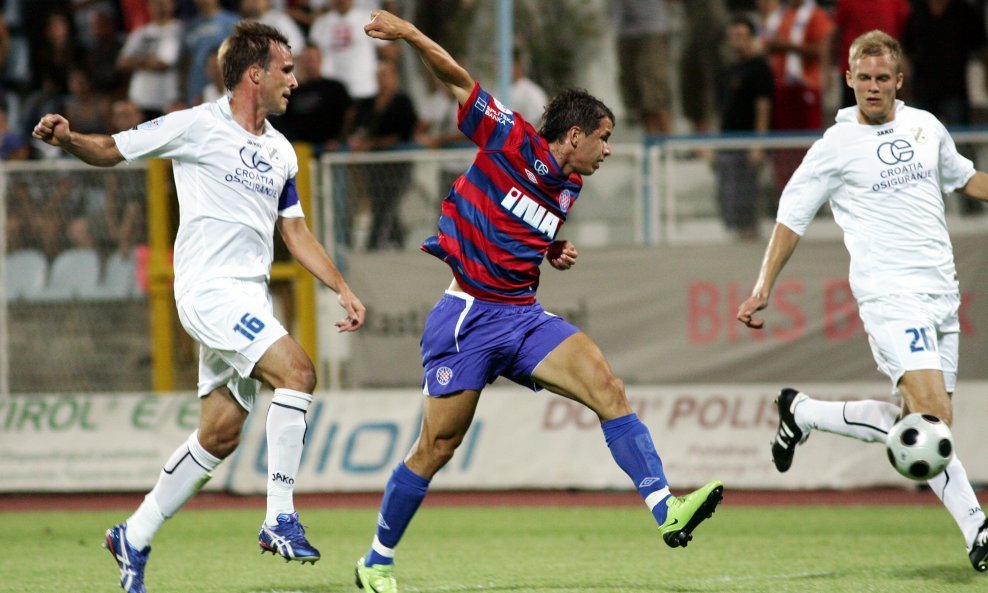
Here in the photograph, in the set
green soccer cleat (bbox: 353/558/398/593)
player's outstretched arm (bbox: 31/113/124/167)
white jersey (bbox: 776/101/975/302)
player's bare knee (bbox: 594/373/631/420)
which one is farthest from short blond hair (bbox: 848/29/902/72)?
player's outstretched arm (bbox: 31/113/124/167)

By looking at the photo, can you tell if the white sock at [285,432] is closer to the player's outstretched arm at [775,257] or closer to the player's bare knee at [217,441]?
the player's bare knee at [217,441]

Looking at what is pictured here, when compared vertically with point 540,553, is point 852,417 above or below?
above

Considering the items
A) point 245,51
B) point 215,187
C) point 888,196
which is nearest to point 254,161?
point 215,187

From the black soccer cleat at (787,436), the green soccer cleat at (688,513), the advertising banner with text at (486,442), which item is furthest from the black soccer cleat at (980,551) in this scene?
the advertising banner with text at (486,442)

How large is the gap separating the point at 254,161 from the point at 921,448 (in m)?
3.42

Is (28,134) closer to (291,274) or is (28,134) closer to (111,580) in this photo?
(291,274)

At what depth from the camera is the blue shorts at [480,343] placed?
20.5ft

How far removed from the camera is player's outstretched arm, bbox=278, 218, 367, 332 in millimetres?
6371

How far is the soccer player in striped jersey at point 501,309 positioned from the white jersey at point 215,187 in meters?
0.83

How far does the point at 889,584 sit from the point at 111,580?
3955mm

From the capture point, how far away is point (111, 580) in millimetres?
7062

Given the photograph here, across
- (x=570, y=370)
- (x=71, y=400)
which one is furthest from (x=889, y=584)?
(x=71, y=400)

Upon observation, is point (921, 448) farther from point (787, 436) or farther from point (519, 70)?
point (519, 70)

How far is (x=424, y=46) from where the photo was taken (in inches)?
237
